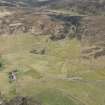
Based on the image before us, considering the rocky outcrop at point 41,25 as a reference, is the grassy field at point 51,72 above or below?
below

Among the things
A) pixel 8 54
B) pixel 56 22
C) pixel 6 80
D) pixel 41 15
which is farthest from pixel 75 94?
pixel 41 15

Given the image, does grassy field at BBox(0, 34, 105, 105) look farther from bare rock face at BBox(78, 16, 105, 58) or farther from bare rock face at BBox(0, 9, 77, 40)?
bare rock face at BBox(0, 9, 77, 40)

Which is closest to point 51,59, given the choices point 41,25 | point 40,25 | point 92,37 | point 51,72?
point 51,72

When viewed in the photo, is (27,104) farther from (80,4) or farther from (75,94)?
(80,4)

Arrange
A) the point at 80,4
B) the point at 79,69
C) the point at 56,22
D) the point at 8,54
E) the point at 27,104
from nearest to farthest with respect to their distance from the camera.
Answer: the point at 27,104 → the point at 79,69 → the point at 8,54 → the point at 56,22 → the point at 80,4

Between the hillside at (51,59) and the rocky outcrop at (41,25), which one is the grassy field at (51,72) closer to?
the hillside at (51,59)

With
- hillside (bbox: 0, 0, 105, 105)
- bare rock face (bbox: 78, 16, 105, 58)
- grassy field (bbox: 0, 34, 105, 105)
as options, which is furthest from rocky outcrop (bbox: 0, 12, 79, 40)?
bare rock face (bbox: 78, 16, 105, 58)

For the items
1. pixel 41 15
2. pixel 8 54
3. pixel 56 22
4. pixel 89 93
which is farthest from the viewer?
pixel 41 15

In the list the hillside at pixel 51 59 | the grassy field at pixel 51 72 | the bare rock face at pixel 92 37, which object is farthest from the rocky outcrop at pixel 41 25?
the bare rock face at pixel 92 37
